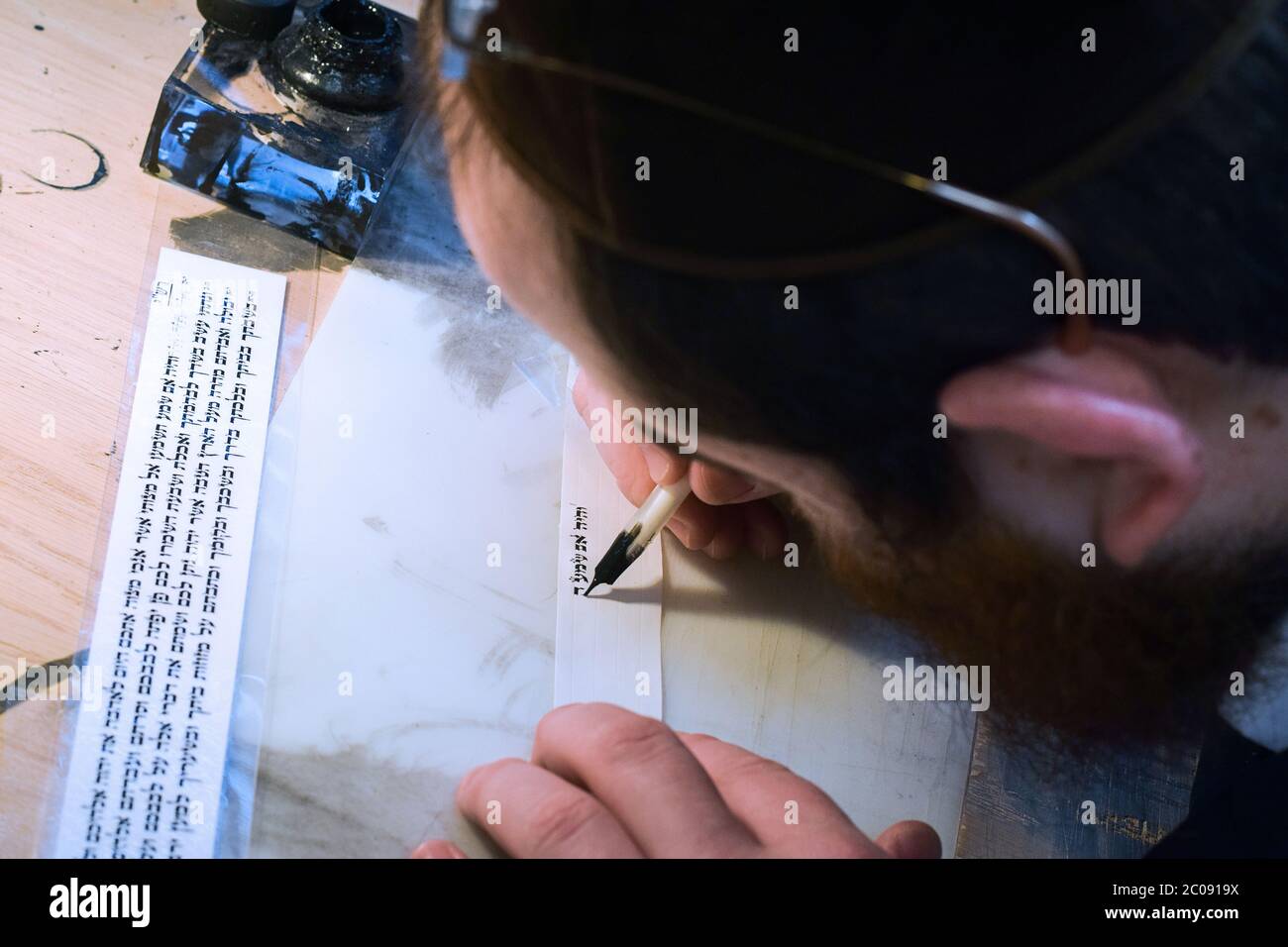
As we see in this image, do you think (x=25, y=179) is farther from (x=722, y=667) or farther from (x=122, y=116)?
(x=722, y=667)

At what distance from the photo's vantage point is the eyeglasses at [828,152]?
48 cm

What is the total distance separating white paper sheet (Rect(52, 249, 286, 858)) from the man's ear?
17.7 inches

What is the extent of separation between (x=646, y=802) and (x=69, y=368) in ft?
1.53

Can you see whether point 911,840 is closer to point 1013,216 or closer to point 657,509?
point 657,509

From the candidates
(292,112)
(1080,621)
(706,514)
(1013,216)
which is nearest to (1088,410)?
(1013,216)

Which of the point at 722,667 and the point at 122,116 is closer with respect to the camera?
the point at 722,667

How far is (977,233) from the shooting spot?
0.50m

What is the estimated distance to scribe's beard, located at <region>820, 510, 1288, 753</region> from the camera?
0.69m

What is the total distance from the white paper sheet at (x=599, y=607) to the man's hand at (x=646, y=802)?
0.10ft

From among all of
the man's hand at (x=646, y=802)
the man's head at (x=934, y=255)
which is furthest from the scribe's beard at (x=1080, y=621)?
the man's hand at (x=646, y=802)

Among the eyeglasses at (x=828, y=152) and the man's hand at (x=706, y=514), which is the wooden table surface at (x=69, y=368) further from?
the eyeglasses at (x=828, y=152)
